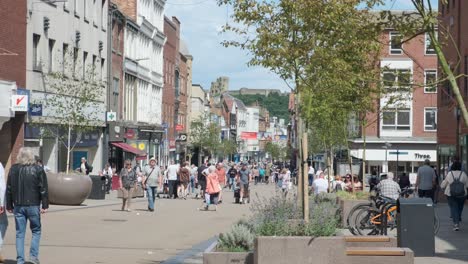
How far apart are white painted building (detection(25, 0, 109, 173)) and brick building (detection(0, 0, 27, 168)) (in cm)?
102

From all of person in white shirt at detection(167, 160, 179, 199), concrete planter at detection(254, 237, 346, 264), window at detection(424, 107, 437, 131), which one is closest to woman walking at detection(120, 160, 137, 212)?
person in white shirt at detection(167, 160, 179, 199)

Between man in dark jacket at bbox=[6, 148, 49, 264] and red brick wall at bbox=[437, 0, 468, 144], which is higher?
red brick wall at bbox=[437, 0, 468, 144]

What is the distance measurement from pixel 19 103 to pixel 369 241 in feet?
74.9

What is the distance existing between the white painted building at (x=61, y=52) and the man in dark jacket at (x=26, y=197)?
69.7ft

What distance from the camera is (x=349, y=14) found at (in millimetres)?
18797

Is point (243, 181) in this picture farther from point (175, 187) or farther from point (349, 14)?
point (349, 14)

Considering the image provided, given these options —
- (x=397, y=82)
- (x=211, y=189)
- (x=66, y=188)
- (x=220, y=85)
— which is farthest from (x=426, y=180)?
(x=220, y=85)

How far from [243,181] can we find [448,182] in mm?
18008

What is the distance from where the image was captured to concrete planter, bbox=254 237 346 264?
11.8 metres

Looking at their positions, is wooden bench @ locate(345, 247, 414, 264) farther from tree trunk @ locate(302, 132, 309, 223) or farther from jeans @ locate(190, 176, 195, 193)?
jeans @ locate(190, 176, 195, 193)

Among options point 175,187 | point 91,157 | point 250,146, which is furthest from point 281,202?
point 250,146

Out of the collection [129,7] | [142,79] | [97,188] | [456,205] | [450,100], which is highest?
Answer: [129,7]

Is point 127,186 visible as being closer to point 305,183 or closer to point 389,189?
point 389,189

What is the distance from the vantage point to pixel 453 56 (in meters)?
44.8
